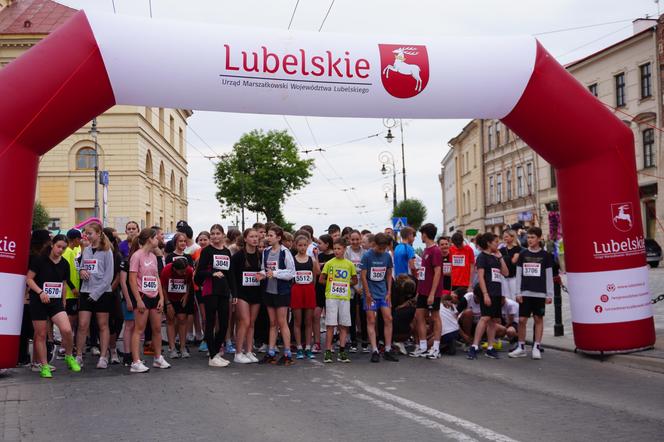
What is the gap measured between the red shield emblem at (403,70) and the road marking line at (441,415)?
3.79m

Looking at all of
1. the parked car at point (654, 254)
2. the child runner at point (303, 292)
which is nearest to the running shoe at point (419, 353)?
the child runner at point (303, 292)

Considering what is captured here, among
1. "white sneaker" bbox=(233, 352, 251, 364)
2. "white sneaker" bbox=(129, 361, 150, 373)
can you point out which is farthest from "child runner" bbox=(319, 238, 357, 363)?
"white sneaker" bbox=(129, 361, 150, 373)

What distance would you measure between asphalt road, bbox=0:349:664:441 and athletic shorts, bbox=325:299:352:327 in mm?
737

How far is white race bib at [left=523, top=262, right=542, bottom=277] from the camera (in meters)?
10.8

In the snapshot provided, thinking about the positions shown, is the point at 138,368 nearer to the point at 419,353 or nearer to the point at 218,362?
the point at 218,362

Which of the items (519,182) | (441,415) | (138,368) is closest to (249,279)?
(138,368)

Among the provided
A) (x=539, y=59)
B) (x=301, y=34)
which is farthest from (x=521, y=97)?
(x=301, y=34)

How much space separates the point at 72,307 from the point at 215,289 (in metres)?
2.01

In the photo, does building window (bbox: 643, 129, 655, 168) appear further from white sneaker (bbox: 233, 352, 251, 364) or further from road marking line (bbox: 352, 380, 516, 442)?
road marking line (bbox: 352, 380, 516, 442)

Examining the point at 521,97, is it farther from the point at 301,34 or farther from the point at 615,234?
the point at 301,34

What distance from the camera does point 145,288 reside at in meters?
9.78

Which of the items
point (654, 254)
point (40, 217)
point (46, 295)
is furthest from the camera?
point (40, 217)

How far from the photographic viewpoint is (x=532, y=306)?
10828mm

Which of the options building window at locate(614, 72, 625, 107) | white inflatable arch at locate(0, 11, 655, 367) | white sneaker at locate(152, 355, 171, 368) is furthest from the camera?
building window at locate(614, 72, 625, 107)
